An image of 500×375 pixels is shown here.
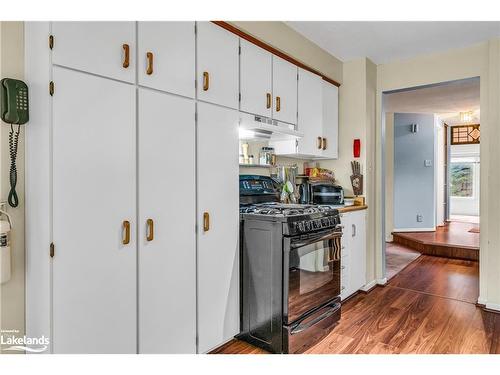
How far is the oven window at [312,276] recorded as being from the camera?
217cm

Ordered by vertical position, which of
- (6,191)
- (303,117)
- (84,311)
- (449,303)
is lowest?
(449,303)

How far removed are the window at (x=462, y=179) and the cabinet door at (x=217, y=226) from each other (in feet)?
30.6

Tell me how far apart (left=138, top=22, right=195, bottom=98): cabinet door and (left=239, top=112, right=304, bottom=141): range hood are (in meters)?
0.56

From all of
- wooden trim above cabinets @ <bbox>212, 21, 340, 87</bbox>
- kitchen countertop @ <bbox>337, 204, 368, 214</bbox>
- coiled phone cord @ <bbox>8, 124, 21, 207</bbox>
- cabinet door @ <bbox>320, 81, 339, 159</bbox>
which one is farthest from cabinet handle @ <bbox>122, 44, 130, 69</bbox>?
cabinet door @ <bbox>320, 81, 339, 159</bbox>

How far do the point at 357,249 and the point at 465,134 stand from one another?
698 cm

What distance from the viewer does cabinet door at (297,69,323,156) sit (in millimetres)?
3098

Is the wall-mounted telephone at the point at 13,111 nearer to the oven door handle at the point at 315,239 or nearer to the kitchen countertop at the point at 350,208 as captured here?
the oven door handle at the point at 315,239

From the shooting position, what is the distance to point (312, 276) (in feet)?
7.82

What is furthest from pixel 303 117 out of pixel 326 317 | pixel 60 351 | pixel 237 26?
pixel 60 351

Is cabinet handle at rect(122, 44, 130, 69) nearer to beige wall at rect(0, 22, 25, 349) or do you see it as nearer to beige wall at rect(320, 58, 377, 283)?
beige wall at rect(0, 22, 25, 349)

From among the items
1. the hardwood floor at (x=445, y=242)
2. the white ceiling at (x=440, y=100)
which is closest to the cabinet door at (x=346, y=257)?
the white ceiling at (x=440, y=100)

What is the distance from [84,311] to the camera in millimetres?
1533

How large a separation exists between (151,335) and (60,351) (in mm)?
471
